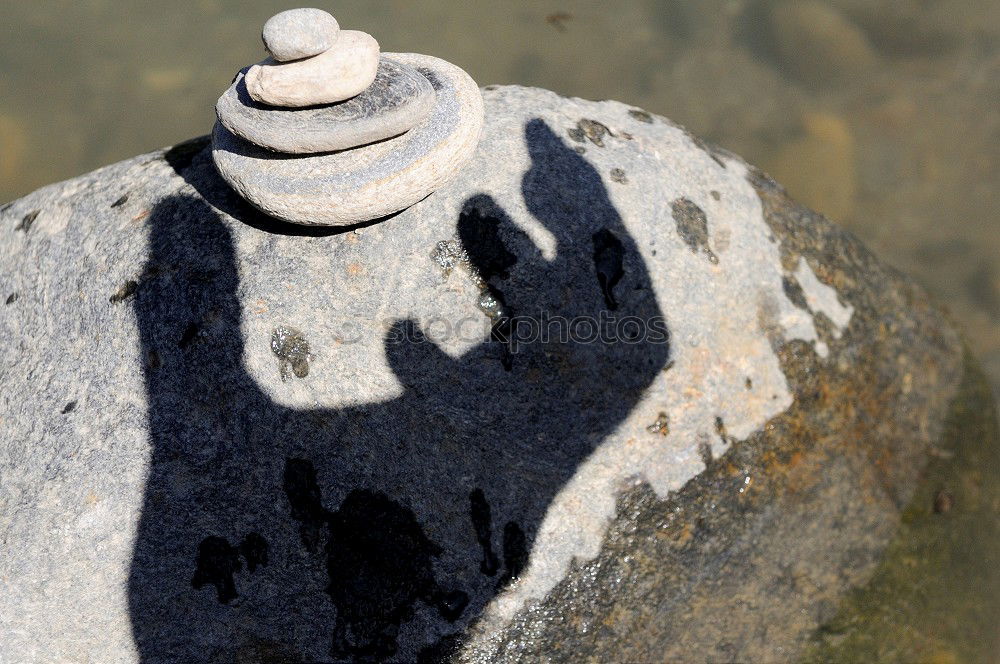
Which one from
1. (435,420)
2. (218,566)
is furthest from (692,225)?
(218,566)

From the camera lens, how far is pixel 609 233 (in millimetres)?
3125

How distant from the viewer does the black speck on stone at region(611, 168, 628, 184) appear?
128 inches

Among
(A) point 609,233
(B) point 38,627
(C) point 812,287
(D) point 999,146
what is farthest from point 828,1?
(B) point 38,627

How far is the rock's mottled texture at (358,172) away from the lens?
9.23ft

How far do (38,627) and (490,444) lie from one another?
6.02 feet

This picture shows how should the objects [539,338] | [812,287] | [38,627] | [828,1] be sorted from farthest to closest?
1. [828,1]
2. [812,287]
3. [539,338]
4. [38,627]

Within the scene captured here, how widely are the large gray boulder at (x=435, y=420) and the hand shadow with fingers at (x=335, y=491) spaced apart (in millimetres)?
11

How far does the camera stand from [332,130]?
2.77 m

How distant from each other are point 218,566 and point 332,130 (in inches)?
67.5

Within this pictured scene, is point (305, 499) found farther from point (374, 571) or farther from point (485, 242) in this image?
point (485, 242)

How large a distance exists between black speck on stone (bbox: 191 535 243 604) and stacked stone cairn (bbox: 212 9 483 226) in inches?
50.7

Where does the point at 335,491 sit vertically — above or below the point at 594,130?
below

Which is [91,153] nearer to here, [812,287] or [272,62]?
[272,62]

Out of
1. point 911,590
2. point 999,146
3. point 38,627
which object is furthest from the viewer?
point 999,146
